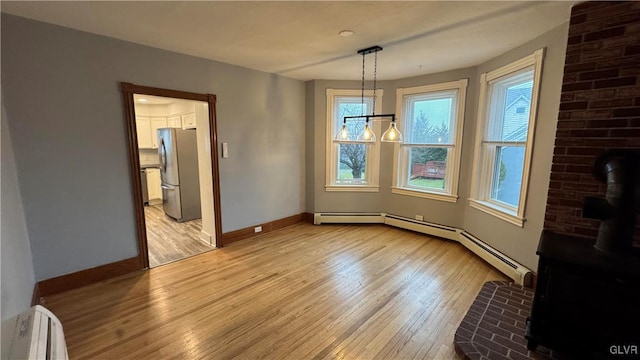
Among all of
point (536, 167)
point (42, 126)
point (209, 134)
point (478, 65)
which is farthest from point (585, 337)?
point (42, 126)

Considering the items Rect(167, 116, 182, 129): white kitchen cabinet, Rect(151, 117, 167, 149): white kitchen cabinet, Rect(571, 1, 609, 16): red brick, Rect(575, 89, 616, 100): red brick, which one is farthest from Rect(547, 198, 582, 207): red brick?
Rect(151, 117, 167, 149): white kitchen cabinet

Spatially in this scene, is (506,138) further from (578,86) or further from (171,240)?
(171,240)

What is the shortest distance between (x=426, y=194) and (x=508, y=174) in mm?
1223

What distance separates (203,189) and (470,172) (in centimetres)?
380

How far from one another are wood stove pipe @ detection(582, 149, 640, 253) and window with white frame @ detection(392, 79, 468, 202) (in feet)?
6.96

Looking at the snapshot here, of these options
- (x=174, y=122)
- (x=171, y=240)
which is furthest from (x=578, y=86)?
(x=174, y=122)

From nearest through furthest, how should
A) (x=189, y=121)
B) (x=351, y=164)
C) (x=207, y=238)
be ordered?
(x=207, y=238)
(x=351, y=164)
(x=189, y=121)

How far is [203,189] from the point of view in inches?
151

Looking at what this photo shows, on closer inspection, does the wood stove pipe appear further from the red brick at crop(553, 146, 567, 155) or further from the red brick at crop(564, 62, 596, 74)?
the red brick at crop(564, 62, 596, 74)

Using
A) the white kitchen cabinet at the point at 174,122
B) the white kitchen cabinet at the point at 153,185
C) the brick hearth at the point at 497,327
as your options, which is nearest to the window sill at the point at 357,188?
the brick hearth at the point at 497,327

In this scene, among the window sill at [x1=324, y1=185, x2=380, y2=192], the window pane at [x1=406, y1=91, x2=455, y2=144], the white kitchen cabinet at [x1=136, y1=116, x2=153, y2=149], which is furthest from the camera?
the white kitchen cabinet at [x1=136, y1=116, x2=153, y2=149]

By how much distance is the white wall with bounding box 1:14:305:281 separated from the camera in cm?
230

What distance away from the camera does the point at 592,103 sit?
2.06m

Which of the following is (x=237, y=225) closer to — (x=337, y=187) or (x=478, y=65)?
(x=337, y=187)
